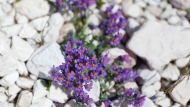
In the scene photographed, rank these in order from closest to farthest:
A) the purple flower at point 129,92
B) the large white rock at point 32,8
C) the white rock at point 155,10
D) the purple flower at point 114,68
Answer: the purple flower at point 129,92 → the purple flower at point 114,68 → the large white rock at point 32,8 → the white rock at point 155,10

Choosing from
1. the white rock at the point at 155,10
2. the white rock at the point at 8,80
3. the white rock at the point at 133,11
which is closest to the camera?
the white rock at the point at 8,80

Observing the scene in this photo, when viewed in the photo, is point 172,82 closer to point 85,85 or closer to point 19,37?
point 85,85

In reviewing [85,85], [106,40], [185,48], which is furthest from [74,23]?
[185,48]

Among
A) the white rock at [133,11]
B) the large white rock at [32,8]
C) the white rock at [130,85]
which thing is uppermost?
the white rock at [133,11]

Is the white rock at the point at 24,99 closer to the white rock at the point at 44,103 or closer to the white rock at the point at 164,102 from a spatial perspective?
the white rock at the point at 44,103

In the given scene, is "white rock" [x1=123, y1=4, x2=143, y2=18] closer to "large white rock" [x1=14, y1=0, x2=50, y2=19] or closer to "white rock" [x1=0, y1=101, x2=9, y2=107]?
"large white rock" [x1=14, y1=0, x2=50, y2=19]

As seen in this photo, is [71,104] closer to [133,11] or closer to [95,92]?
[95,92]

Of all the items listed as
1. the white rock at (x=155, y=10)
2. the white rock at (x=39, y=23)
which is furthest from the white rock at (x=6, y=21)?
the white rock at (x=155, y=10)
